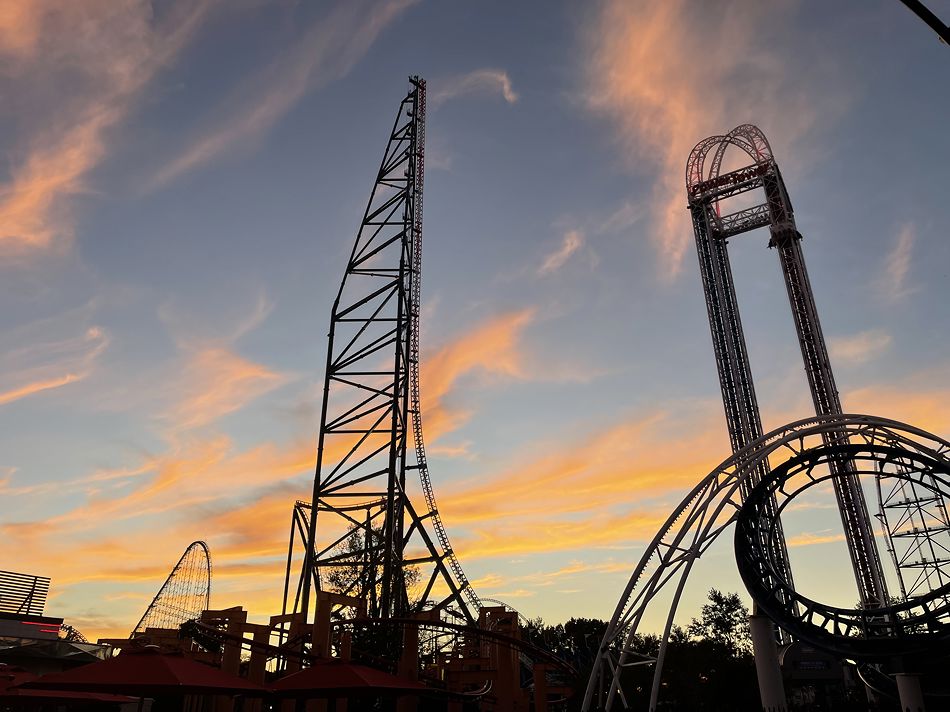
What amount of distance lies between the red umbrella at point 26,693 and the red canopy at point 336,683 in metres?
4.60

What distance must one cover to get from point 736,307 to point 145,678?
43.5m

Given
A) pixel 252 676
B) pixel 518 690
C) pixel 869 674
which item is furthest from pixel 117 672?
pixel 869 674

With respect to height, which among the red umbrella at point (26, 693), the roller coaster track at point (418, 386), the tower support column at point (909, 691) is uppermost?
the roller coaster track at point (418, 386)

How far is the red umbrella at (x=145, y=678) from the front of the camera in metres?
11.1

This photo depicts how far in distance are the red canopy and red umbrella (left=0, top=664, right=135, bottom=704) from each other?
4.60 meters

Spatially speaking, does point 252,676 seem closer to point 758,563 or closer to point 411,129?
point 758,563

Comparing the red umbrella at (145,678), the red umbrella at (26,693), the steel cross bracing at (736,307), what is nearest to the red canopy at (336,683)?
the red umbrella at (145,678)

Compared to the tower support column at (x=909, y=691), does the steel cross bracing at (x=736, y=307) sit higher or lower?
higher

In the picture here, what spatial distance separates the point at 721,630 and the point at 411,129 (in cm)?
4202

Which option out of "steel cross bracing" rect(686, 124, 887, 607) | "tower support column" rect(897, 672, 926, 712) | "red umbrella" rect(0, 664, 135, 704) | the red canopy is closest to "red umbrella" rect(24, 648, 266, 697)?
the red canopy

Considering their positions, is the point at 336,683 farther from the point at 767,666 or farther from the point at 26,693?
the point at 767,666

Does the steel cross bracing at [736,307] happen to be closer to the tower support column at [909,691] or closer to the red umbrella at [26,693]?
the tower support column at [909,691]

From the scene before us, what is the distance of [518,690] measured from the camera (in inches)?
746

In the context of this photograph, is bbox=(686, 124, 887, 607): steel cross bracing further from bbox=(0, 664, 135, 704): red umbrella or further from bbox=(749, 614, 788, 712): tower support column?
bbox=(0, 664, 135, 704): red umbrella
